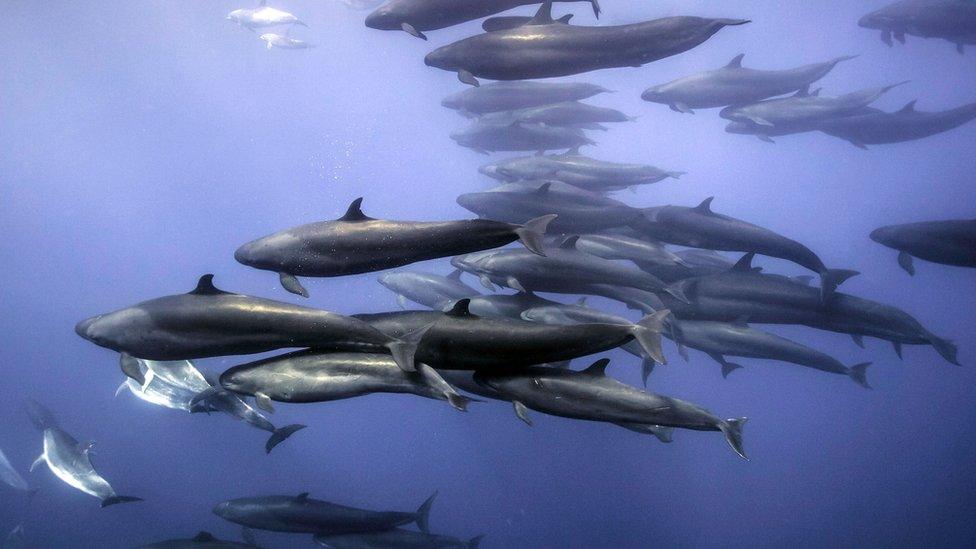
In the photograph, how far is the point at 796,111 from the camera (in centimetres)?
1203

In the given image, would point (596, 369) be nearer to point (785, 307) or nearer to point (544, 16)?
point (544, 16)

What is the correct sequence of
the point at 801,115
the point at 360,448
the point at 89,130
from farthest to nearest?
the point at 89,130
the point at 360,448
the point at 801,115

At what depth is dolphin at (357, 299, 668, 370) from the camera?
11.8ft

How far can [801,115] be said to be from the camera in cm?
1208

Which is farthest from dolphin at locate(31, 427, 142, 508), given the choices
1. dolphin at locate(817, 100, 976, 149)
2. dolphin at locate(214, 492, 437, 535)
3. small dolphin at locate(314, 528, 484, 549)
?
dolphin at locate(817, 100, 976, 149)

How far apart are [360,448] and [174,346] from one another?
84.1 feet

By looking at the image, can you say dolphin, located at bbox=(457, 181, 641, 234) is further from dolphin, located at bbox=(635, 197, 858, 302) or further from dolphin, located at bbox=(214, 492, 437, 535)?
dolphin, located at bbox=(214, 492, 437, 535)

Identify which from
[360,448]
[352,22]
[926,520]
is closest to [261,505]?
[360,448]

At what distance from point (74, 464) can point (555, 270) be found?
8591mm

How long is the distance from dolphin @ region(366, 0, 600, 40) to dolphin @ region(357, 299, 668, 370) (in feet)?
11.5

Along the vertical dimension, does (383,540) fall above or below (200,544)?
below

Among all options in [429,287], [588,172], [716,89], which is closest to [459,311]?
[429,287]

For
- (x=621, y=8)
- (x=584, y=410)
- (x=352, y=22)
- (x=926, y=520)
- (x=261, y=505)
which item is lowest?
(x=926, y=520)

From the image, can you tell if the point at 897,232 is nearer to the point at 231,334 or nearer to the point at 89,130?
the point at 231,334
